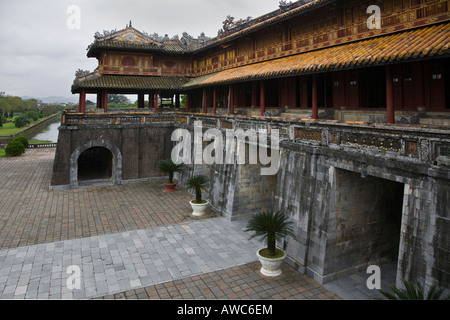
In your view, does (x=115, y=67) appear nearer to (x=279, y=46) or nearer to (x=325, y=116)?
(x=279, y=46)

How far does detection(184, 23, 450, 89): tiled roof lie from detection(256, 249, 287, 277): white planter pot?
729 centimetres

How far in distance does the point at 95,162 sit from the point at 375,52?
75.3 feet

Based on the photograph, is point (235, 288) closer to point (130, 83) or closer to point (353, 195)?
point (353, 195)

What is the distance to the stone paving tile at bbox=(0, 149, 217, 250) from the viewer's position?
44.7 feet

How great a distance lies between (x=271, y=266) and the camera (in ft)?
33.5

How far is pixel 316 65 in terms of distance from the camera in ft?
44.3

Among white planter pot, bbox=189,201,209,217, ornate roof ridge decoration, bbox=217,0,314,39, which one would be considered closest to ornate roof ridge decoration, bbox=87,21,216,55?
ornate roof ridge decoration, bbox=217,0,314,39

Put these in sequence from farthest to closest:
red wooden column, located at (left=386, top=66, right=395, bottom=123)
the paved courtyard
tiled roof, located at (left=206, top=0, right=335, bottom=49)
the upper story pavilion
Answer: tiled roof, located at (left=206, top=0, right=335, bottom=49), the upper story pavilion, red wooden column, located at (left=386, top=66, right=395, bottom=123), the paved courtyard

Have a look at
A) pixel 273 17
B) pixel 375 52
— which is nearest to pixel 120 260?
pixel 375 52
